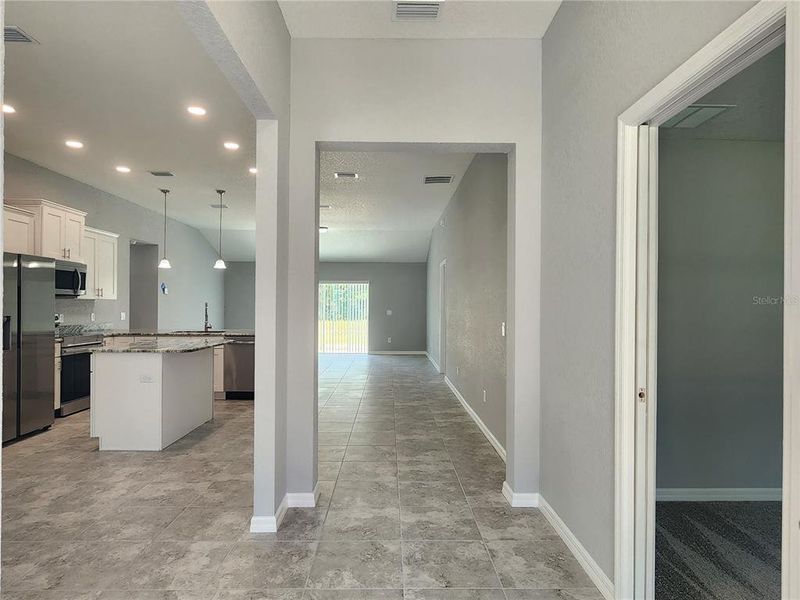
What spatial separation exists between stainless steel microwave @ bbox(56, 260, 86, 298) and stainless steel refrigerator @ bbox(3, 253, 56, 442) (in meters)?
0.54

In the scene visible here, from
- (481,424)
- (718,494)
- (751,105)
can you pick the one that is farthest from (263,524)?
(751,105)

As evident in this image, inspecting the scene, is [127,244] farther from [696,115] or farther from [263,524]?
[696,115]

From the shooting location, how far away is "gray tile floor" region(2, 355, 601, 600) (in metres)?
2.13

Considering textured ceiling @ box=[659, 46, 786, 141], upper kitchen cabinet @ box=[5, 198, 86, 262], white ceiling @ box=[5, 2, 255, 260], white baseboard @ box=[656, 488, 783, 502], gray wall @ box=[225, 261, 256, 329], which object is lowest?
white baseboard @ box=[656, 488, 783, 502]

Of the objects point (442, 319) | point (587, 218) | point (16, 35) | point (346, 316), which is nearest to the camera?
point (587, 218)

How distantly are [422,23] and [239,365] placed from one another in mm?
4994

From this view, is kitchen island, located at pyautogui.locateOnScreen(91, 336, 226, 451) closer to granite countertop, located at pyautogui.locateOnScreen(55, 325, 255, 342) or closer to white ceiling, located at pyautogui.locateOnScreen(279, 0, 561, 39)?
granite countertop, located at pyautogui.locateOnScreen(55, 325, 255, 342)

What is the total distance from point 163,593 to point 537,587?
1.74m

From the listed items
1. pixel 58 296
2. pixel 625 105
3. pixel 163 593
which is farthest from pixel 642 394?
pixel 58 296

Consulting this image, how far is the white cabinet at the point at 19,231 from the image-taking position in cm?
458

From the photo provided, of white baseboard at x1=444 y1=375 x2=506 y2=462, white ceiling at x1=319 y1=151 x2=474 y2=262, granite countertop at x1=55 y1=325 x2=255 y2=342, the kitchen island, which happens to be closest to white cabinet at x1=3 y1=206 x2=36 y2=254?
granite countertop at x1=55 y1=325 x2=255 y2=342

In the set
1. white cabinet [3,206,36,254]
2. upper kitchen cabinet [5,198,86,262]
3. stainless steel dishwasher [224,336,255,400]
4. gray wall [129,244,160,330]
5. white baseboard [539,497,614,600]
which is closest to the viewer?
white baseboard [539,497,614,600]

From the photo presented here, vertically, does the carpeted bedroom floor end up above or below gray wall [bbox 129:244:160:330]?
below

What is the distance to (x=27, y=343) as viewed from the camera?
4.37m
